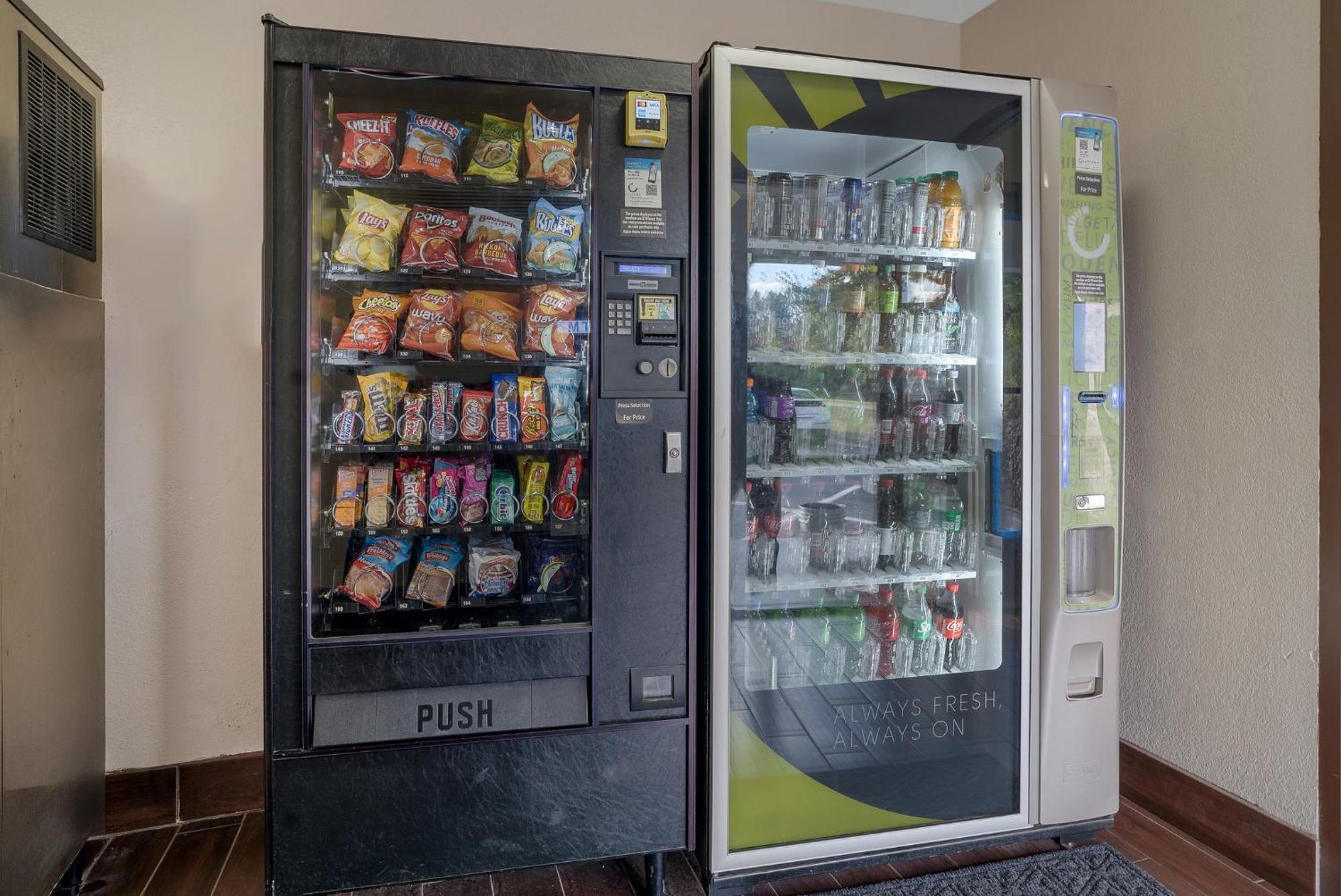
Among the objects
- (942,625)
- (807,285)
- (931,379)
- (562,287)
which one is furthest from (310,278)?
(942,625)

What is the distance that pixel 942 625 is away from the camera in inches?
81.7

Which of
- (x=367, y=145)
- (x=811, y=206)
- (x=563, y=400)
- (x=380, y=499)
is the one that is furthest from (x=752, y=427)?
(x=367, y=145)

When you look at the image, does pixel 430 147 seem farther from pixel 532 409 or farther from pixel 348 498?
pixel 348 498

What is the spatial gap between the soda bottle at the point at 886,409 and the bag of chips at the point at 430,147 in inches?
47.4

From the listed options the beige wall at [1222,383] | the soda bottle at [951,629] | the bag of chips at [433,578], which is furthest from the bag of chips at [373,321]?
the beige wall at [1222,383]

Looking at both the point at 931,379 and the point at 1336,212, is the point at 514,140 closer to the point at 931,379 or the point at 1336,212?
the point at 931,379

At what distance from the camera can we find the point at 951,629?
206cm

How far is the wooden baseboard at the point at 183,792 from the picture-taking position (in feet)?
A: 6.94

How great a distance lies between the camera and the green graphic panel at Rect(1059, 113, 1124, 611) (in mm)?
1892

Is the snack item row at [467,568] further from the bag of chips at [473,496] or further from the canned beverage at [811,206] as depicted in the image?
the canned beverage at [811,206]

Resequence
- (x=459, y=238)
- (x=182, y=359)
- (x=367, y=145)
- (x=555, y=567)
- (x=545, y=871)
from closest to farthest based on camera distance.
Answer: (x=367, y=145) → (x=459, y=238) → (x=555, y=567) → (x=545, y=871) → (x=182, y=359)

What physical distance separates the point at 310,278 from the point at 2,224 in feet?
1.99

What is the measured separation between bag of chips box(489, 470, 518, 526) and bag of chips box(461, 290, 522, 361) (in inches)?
11.7

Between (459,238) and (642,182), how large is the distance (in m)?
0.44
